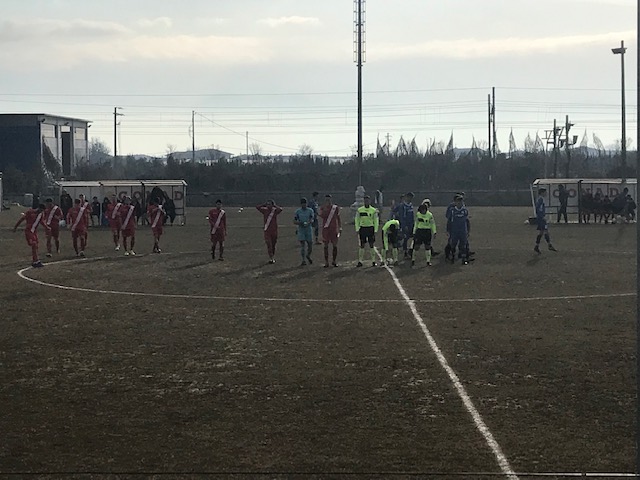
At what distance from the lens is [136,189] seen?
5459cm

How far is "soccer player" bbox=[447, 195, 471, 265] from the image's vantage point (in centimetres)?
2614

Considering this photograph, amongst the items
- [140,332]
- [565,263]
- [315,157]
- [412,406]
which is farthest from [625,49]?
[315,157]

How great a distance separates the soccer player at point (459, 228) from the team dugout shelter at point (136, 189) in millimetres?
27602

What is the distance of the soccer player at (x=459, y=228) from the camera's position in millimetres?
26141

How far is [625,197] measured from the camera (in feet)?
159

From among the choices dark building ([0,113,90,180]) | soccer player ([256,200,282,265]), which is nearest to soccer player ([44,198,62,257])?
soccer player ([256,200,282,265])

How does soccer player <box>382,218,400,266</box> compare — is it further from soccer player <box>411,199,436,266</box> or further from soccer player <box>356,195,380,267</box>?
soccer player <box>411,199,436,266</box>

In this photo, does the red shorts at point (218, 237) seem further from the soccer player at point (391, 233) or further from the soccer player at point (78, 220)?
the soccer player at point (391, 233)

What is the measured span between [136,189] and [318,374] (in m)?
44.1

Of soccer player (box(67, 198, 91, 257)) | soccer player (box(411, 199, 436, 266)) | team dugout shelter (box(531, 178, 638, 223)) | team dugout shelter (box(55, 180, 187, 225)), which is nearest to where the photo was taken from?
soccer player (box(411, 199, 436, 266))

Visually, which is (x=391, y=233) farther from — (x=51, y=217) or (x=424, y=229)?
(x=51, y=217)

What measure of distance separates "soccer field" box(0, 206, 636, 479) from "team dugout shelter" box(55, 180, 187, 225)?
29.8 meters

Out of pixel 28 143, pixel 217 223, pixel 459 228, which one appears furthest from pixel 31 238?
pixel 28 143

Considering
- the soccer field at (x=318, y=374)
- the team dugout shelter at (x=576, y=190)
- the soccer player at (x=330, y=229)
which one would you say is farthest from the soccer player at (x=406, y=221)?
the team dugout shelter at (x=576, y=190)
